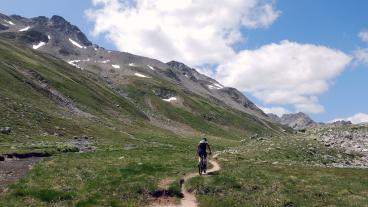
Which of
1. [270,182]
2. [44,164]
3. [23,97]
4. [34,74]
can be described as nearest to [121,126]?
[23,97]

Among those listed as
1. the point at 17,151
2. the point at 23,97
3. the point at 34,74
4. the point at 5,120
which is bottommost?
the point at 17,151

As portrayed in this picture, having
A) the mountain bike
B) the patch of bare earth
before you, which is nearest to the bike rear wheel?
the mountain bike

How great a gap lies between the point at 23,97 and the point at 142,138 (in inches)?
1112

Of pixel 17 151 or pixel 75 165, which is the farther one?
pixel 17 151

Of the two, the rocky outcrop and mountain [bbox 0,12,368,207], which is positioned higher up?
the rocky outcrop

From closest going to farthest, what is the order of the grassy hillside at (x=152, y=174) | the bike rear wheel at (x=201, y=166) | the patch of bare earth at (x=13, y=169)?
the grassy hillside at (x=152, y=174) → the patch of bare earth at (x=13, y=169) → the bike rear wheel at (x=201, y=166)

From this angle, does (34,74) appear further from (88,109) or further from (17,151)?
(17,151)

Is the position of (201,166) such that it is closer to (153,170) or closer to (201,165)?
(201,165)

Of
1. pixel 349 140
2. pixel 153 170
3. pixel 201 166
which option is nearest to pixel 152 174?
pixel 153 170

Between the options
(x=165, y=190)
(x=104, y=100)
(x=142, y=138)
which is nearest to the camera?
(x=165, y=190)

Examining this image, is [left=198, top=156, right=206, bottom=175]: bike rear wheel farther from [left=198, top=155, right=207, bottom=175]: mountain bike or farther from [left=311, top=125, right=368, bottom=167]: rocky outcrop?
[left=311, top=125, right=368, bottom=167]: rocky outcrop

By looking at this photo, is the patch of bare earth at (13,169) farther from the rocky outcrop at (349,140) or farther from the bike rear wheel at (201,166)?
the rocky outcrop at (349,140)

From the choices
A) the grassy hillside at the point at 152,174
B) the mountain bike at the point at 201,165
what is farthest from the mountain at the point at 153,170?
the mountain bike at the point at 201,165

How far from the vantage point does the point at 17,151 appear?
54.0 meters
